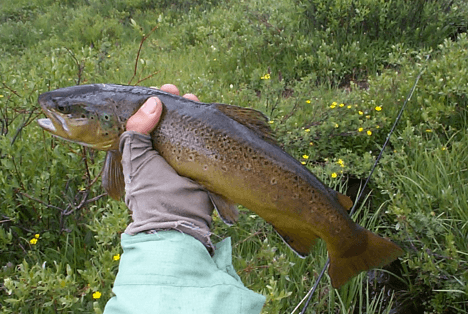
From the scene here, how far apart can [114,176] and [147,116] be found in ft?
1.23

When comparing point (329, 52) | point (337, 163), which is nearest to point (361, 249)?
point (337, 163)

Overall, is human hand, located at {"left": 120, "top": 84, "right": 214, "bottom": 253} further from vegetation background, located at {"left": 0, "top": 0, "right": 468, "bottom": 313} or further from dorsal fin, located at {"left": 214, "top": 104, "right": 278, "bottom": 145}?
vegetation background, located at {"left": 0, "top": 0, "right": 468, "bottom": 313}

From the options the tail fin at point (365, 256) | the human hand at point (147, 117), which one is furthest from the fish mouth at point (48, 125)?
the tail fin at point (365, 256)

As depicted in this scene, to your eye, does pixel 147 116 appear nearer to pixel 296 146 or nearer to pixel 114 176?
pixel 114 176

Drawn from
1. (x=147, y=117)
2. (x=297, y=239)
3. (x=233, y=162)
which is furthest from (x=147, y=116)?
(x=297, y=239)

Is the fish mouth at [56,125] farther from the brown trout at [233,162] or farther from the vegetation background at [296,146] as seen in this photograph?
the vegetation background at [296,146]

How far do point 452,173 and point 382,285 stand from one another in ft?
3.03

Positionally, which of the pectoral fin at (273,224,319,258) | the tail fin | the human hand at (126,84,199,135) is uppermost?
the human hand at (126,84,199,135)

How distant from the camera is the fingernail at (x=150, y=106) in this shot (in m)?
1.66

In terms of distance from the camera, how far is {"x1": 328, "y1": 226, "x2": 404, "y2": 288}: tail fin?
5.87 feet

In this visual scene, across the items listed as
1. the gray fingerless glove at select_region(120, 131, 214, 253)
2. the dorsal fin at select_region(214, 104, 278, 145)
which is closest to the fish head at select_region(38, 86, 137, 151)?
the gray fingerless glove at select_region(120, 131, 214, 253)

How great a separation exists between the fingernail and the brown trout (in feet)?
0.18

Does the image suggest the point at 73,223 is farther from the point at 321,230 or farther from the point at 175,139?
the point at 321,230

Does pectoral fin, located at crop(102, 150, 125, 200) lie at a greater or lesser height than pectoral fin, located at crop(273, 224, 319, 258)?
greater
